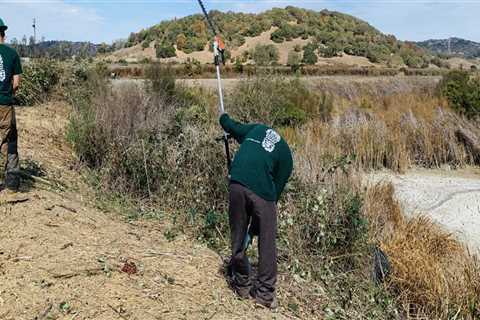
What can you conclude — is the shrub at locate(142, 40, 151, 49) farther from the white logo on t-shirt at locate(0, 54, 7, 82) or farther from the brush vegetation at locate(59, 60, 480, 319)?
the white logo on t-shirt at locate(0, 54, 7, 82)

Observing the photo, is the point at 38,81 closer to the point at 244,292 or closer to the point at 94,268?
the point at 94,268

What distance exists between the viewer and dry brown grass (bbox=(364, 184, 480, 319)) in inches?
248

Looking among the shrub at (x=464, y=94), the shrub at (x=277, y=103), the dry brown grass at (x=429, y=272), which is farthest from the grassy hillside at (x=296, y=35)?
the dry brown grass at (x=429, y=272)

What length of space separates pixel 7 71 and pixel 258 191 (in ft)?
10.6

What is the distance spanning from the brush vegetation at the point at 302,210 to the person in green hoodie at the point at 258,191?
0.76m

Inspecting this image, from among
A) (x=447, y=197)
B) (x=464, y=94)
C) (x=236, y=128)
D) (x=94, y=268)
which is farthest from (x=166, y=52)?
(x=94, y=268)

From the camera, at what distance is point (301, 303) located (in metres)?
5.96

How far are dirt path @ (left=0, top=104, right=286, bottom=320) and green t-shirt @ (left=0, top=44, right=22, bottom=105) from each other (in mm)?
1126

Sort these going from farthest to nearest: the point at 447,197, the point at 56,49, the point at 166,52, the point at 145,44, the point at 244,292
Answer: the point at 145,44 → the point at 166,52 → the point at 56,49 → the point at 447,197 → the point at 244,292

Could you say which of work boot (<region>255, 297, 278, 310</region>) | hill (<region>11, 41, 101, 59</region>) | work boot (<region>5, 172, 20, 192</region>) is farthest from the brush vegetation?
hill (<region>11, 41, 101, 59</region>)

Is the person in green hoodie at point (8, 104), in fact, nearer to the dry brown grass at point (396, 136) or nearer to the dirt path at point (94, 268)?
the dirt path at point (94, 268)

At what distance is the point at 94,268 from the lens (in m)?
5.13

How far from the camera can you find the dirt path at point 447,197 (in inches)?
379

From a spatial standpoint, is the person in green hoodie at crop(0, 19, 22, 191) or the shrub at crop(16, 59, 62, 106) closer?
the person in green hoodie at crop(0, 19, 22, 191)
